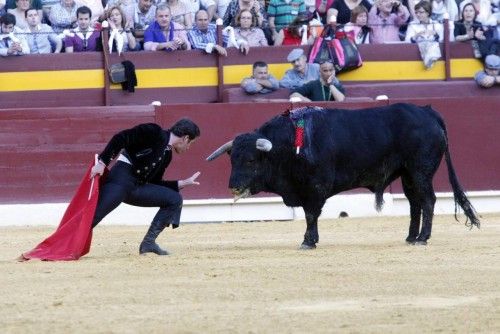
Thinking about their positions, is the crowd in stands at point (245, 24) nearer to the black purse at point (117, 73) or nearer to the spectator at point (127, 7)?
the spectator at point (127, 7)

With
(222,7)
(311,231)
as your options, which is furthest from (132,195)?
(222,7)

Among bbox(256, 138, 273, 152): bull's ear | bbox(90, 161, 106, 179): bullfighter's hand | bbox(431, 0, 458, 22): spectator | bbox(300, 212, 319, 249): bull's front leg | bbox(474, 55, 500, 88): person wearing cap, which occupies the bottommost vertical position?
bbox(300, 212, 319, 249): bull's front leg

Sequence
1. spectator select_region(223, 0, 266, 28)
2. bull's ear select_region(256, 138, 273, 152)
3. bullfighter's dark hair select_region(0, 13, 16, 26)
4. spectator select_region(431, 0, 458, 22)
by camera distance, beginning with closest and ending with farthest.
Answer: bull's ear select_region(256, 138, 273, 152) → bullfighter's dark hair select_region(0, 13, 16, 26) → spectator select_region(223, 0, 266, 28) → spectator select_region(431, 0, 458, 22)

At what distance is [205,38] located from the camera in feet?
52.4

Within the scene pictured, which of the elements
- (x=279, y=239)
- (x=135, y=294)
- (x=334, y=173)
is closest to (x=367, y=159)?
(x=334, y=173)

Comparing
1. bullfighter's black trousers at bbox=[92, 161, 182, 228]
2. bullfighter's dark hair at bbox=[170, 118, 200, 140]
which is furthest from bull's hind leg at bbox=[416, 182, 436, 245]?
bullfighter's dark hair at bbox=[170, 118, 200, 140]

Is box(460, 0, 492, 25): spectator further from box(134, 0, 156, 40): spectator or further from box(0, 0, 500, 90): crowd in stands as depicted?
box(134, 0, 156, 40): spectator

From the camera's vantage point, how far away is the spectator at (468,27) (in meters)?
16.3

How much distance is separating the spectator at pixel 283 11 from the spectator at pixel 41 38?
Answer: 236 cm

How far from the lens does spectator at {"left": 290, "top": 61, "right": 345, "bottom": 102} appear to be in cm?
1558

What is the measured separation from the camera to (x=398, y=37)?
1658cm

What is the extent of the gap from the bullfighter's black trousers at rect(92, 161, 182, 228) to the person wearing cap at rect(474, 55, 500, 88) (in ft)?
20.7

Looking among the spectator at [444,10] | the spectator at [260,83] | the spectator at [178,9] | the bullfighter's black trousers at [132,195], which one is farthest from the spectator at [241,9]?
the bullfighter's black trousers at [132,195]

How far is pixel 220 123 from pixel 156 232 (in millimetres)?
4615
